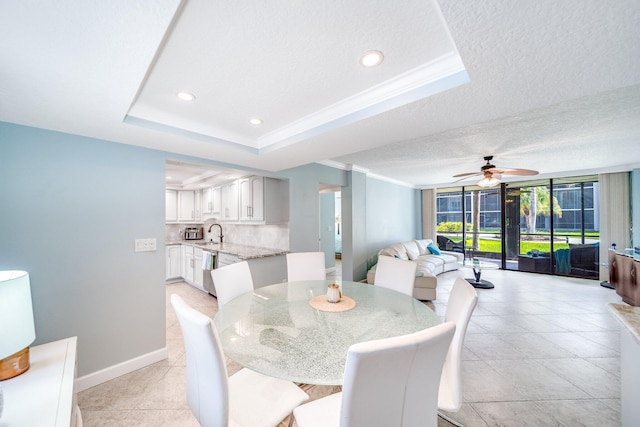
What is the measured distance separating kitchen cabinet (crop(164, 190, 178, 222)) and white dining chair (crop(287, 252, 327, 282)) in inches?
158

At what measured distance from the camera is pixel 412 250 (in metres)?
5.82

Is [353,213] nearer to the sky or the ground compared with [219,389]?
nearer to the sky

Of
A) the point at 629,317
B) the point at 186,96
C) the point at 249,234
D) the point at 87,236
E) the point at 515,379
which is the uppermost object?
the point at 186,96

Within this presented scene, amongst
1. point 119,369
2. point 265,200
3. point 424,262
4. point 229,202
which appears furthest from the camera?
point 424,262

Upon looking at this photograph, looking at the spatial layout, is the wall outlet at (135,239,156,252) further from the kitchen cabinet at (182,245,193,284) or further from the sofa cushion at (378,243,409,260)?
the sofa cushion at (378,243,409,260)

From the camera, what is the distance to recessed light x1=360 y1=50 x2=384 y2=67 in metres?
1.36

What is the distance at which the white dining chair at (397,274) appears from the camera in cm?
243

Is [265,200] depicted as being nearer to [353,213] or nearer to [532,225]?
[353,213]

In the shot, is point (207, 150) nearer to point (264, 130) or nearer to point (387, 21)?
point (264, 130)

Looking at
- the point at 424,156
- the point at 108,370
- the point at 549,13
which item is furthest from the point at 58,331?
the point at 424,156

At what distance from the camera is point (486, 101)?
5.13ft

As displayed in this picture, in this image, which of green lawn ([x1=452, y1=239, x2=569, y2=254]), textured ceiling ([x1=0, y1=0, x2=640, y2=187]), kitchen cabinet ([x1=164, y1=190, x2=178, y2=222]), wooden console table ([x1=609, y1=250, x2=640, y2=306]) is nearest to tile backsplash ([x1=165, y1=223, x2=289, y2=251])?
kitchen cabinet ([x1=164, y1=190, x2=178, y2=222])

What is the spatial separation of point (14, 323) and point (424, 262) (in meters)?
5.75

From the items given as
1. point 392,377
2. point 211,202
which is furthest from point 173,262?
point 392,377
